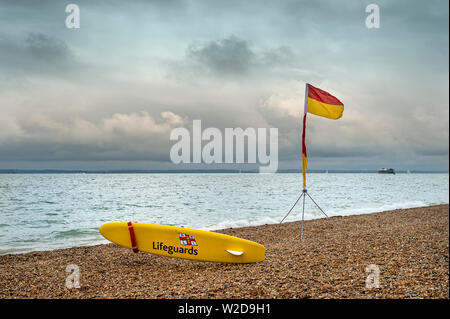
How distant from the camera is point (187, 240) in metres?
6.17

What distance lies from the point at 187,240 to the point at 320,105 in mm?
5009

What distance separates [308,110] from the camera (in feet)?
25.7

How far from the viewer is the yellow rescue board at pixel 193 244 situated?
19.7 ft

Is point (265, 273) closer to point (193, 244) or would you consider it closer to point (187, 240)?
point (193, 244)

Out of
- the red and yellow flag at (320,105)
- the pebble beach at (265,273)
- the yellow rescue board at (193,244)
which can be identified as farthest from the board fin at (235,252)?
the red and yellow flag at (320,105)

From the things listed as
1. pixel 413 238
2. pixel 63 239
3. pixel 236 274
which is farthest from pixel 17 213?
pixel 413 238

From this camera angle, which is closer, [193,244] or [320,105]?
[193,244]

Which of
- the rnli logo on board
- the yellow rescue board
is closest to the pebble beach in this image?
the yellow rescue board

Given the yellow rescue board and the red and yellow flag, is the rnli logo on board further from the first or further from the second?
the red and yellow flag

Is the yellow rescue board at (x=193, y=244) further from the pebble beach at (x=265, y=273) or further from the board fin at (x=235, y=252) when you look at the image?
the pebble beach at (x=265, y=273)

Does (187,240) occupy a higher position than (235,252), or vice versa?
(187,240)

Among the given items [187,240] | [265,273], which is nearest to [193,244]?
[187,240]
